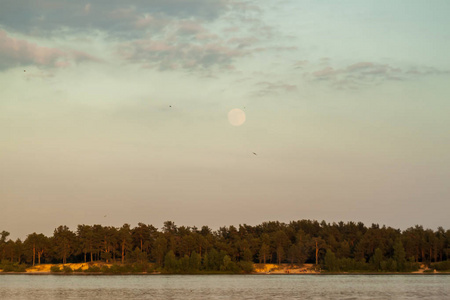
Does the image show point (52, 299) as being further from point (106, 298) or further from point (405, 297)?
point (405, 297)

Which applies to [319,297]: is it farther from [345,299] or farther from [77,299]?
[77,299]

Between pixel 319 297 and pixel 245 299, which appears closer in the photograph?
pixel 245 299

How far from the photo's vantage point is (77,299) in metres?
95.2

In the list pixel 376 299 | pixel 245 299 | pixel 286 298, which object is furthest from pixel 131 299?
pixel 376 299

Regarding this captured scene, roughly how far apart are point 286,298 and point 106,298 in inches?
1199

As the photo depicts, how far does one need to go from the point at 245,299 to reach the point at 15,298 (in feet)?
127

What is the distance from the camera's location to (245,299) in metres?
91.6

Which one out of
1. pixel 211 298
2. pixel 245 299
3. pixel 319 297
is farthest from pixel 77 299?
pixel 319 297

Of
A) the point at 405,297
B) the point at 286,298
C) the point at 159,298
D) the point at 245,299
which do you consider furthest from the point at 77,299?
the point at 405,297

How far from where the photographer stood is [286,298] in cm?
9350

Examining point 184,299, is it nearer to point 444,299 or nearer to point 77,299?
point 77,299

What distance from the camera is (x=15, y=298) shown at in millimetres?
95188

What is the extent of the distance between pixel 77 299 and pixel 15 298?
34.1ft

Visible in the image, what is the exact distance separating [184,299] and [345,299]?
26.5 metres
